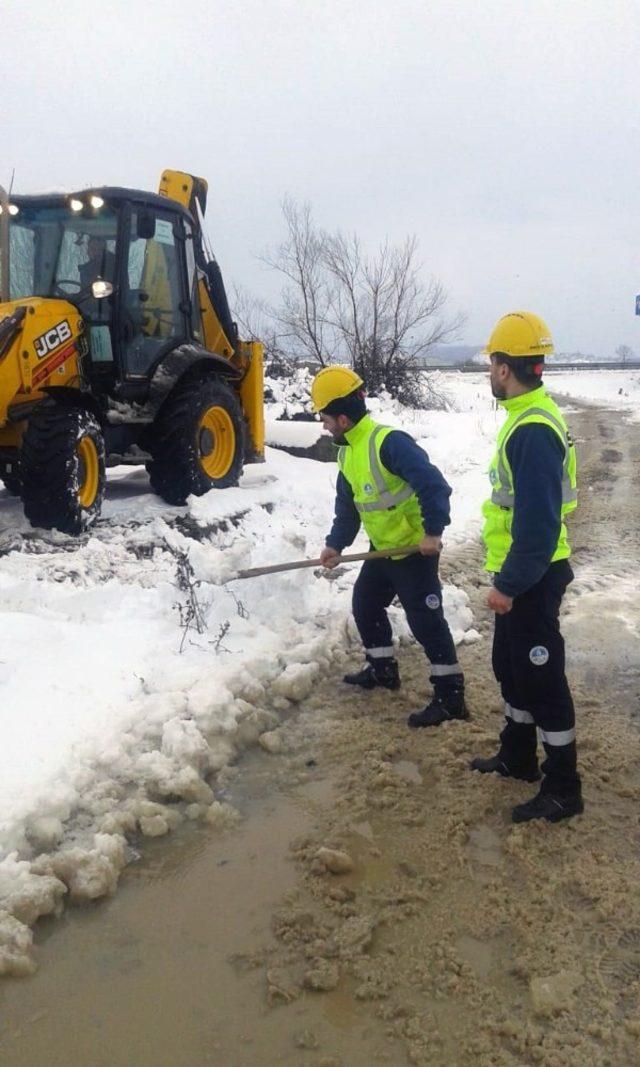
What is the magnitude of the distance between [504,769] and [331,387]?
80.4 inches

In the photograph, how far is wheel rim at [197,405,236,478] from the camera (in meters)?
8.25

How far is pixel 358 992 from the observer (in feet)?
7.89

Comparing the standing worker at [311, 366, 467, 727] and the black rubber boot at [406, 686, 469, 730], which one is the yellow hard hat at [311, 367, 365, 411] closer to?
the standing worker at [311, 366, 467, 727]

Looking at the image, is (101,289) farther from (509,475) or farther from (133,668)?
(509,475)

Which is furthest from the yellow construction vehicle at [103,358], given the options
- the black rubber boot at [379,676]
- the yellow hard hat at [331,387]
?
the black rubber boot at [379,676]

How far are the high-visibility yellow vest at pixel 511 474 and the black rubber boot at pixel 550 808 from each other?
3.09 feet

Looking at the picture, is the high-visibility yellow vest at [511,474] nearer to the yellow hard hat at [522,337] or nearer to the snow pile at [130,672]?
the yellow hard hat at [522,337]

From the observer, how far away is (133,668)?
4.41 metres

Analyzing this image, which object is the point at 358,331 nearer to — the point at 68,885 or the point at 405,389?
the point at 405,389

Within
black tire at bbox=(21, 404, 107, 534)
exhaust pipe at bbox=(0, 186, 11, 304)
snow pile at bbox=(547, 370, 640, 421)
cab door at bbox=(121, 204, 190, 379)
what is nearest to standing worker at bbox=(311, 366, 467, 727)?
black tire at bbox=(21, 404, 107, 534)

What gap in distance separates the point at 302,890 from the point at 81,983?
0.78 m

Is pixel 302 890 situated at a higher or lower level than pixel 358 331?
lower

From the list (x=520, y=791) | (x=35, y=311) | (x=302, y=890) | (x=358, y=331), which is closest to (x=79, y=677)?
(x=302, y=890)

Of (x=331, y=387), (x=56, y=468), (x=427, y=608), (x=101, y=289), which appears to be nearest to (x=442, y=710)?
(x=427, y=608)
